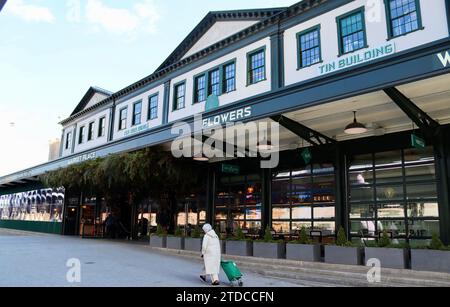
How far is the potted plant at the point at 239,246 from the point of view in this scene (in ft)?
45.5

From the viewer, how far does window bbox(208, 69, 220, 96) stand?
19497 millimetres

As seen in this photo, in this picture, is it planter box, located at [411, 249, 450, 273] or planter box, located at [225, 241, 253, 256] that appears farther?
planter box, located at [225, 241, 253, 256]

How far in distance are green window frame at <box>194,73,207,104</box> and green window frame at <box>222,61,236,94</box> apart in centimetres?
134

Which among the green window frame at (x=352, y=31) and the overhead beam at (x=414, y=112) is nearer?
the overhead beam at (x=414, y=112)

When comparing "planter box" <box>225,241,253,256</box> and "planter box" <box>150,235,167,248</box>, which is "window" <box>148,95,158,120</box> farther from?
"planter box" <box>225,241,253,256</box>

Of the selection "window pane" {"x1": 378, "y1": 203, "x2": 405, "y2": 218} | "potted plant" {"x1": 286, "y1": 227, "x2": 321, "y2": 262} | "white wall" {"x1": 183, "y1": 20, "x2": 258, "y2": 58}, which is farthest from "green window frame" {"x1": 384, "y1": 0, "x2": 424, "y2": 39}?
"potted plant" {"x1": 286, "y1": 227, "x2": 321, "y2": 262}

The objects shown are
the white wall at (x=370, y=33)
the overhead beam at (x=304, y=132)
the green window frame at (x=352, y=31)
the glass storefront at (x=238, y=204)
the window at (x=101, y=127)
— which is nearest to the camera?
the white wall at (x=370, y=33)

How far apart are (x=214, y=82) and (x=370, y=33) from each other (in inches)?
313

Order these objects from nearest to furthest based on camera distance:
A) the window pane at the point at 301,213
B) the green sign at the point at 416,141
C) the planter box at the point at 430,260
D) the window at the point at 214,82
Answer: the planter box at the point at 430,260
the green sign at the point at 416,141
the window pane at the point at 301,213
the window at the point at 214,82

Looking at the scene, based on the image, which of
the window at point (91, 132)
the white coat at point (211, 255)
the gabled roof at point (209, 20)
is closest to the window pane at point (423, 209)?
the white coat at point (211, 255)

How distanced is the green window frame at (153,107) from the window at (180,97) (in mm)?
1666

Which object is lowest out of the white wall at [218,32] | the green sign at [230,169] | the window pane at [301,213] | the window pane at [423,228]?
the window pane at [423,228]

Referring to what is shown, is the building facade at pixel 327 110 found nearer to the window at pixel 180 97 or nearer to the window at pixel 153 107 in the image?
the window at pixel 180 97

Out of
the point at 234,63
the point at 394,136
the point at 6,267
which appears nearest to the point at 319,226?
the point at 394,136
